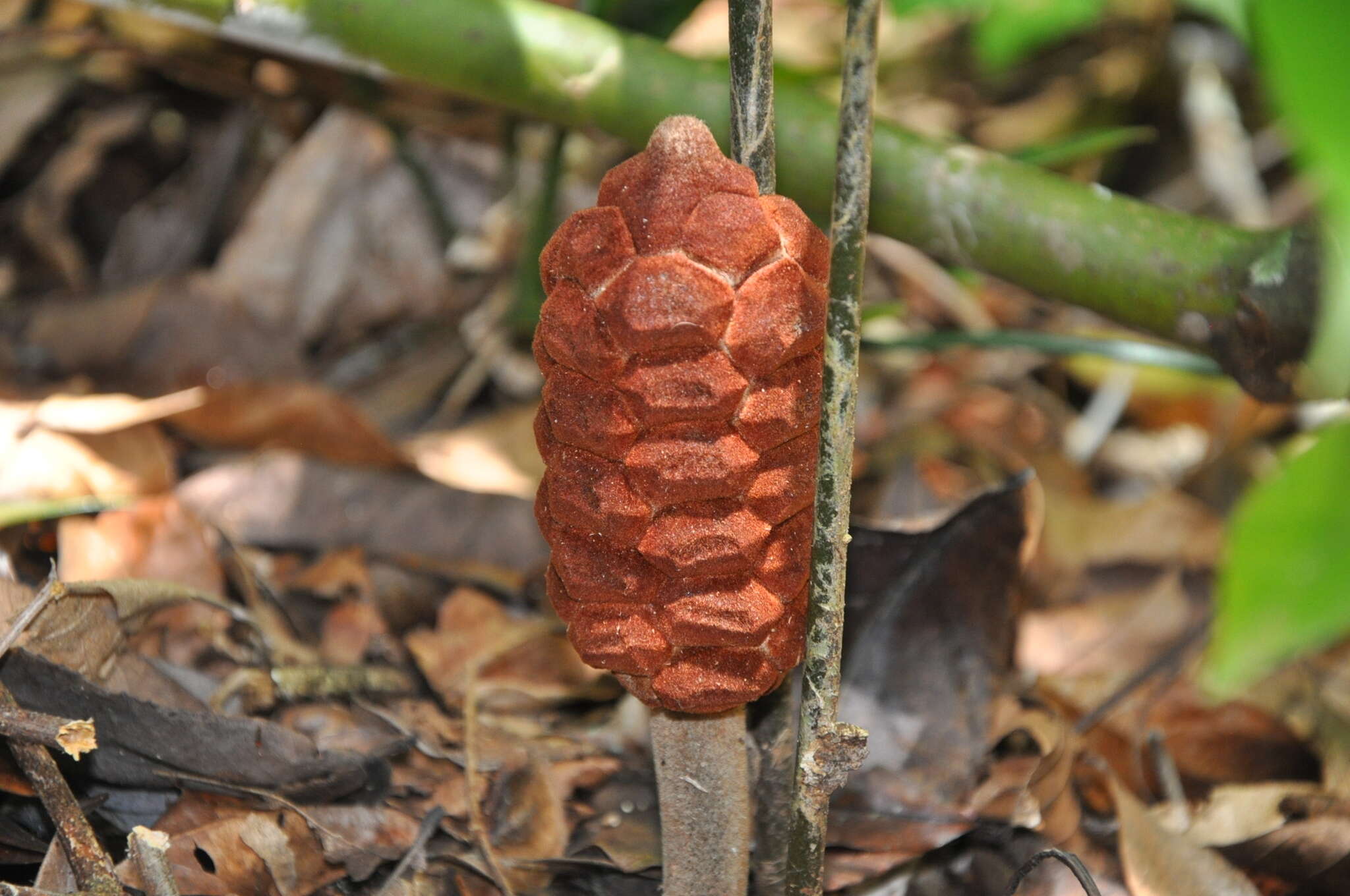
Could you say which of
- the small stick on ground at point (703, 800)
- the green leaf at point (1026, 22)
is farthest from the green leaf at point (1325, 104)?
the green leaf at point (1026, 22)

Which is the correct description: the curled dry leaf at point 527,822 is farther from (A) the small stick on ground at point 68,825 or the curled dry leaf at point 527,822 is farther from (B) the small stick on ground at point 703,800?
(A) the small stick on ground at point 68,825

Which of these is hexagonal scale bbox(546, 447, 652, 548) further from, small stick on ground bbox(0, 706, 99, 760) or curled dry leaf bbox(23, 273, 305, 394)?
curled dry leaf bbox(23, 273, 305, 394)

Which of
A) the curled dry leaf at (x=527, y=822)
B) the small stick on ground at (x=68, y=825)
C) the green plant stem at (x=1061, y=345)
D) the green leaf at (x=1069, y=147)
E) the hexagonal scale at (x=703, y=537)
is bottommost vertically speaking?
the curled dry leaf at (x=527, y=822)

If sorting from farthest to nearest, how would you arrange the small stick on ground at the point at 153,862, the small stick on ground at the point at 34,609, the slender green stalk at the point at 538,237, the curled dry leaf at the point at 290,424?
the slender green stalk at the point at 538,237, the curled dry leaf at the point at 290,424, the small stick on ground at the point at 34,609, the small stick on ground at the point at 153,862

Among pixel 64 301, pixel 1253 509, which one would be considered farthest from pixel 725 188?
pixel 64 301

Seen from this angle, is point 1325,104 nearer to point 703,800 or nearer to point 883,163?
point 703,800

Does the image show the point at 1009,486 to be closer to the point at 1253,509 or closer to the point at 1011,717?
the point at 1011,717

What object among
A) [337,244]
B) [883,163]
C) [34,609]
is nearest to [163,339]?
[337,244]
